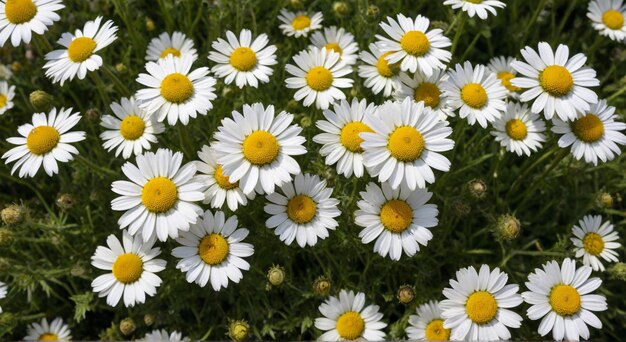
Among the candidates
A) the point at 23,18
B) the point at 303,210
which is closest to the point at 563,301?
the point at 303,210

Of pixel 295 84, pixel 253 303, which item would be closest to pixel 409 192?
pixel 295 84

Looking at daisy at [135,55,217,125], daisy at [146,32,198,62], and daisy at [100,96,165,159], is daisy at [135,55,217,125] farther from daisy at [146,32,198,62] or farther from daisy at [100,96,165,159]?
daisy at [146,32,198,62]

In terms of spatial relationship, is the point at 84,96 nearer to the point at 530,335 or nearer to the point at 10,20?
the point at 10,20

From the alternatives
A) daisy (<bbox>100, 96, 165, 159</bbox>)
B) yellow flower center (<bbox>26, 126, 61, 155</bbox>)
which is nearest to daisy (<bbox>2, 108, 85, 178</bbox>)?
yellow flower center (<bbox>26, 126, 61, 155</bbox>)

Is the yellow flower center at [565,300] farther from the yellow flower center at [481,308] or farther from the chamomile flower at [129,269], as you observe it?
the chamomile flower at [129,269]

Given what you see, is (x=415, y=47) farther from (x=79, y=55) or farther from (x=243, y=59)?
(x=79, y=55)
